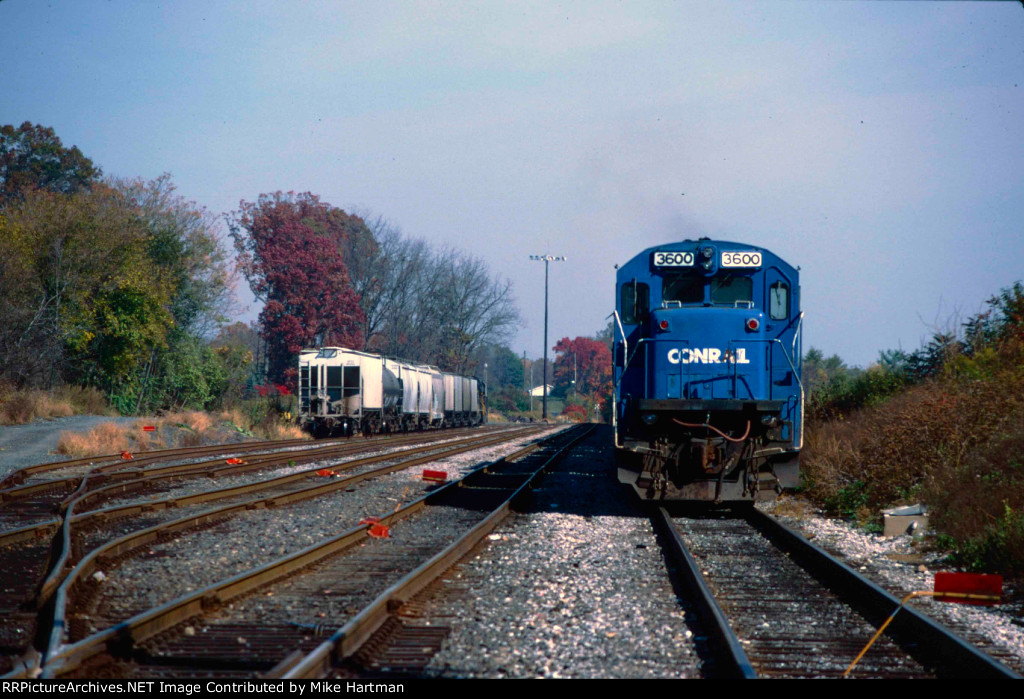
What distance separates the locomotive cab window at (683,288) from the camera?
36.4ft

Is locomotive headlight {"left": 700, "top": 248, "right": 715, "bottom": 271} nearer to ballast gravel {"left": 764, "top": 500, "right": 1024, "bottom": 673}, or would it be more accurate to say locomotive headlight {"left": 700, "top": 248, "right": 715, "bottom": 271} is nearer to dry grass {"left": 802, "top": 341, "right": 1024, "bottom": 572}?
ballast gravel {"left": 764, "top": 500, "right": 1024, "bottom": 673}

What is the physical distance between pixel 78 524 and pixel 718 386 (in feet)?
A: 24.0

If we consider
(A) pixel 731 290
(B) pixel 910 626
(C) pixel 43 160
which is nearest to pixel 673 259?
(A) pixel 731 290

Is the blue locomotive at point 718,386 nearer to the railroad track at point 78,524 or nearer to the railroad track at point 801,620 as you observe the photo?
the railroad track at point 801,620

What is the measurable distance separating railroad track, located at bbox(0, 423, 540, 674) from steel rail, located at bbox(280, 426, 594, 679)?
1661 millimetres

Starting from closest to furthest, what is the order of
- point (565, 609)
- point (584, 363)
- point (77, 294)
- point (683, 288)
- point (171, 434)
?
point (565, 609), point (683, 288), point (171, 434), point (77, 294), point (584, 363)

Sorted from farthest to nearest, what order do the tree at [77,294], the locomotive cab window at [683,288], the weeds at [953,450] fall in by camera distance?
the tree at [77,294] → the locomotive cab window at [683,288] → the weeds at [953,450]

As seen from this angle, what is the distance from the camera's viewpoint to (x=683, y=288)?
11.2m

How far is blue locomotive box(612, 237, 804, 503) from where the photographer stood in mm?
10242

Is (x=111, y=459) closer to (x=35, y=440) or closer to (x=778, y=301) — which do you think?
(x=35, y=440)

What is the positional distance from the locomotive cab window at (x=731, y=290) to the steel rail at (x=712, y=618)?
3.30m

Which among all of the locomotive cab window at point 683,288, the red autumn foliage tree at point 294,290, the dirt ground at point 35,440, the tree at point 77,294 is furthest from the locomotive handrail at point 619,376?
the red autumn foliage tree at point 294,290

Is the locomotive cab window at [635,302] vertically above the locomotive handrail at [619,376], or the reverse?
the locomotive cab window at [635,302]

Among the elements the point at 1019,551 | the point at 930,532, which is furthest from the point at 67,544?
the point at 930,532
